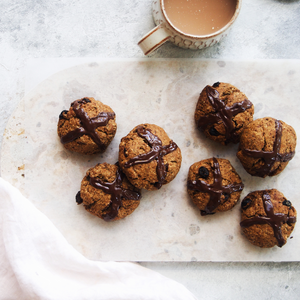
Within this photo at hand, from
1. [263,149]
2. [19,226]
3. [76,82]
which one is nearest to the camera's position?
[263,149]

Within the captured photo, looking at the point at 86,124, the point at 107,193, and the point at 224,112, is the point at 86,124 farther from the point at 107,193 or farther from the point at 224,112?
the point at 224,112

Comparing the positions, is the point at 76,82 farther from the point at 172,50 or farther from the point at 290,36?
the point at 290,36

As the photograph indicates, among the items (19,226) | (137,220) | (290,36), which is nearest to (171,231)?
(137,220)

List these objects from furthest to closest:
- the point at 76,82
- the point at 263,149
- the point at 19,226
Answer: the point at 76,82
the point at 19,226
the point at 263,149

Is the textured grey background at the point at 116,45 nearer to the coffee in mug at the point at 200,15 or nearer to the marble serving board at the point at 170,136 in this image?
the marble serving board at the point at 170,136

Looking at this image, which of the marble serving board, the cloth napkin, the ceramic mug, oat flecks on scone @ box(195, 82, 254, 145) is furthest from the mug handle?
the cloth napkin

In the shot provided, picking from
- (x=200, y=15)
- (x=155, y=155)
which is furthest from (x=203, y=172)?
(x=200, y=15)

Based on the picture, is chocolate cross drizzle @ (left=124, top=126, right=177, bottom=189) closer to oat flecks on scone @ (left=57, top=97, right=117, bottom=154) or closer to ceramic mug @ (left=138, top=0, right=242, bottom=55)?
oat flecks on scone @ (left=57, top=97, right=117, bottom=154)
